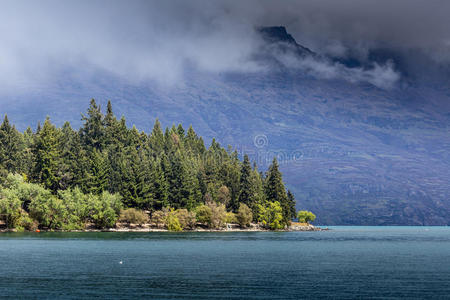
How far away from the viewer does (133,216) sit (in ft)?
598

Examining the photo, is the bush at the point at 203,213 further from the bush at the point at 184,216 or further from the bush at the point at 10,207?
the bush at the point at 10,207

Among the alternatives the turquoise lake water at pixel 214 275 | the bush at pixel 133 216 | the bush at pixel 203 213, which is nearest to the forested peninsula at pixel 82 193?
the bush at pixel 133 216

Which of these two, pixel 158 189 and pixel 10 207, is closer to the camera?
pixel 10 207

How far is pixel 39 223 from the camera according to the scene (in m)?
167

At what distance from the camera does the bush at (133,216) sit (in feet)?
593

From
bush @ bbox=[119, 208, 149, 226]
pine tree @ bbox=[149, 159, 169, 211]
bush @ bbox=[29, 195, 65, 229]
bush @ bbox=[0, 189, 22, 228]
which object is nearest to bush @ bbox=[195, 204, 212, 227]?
pine tree @ bbox=[149, 159, 169, 211]

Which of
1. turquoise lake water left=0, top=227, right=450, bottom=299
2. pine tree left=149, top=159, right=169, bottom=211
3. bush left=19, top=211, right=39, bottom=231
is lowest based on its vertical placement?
turquoise lake water left=0, top=227, right=450, bottom=299

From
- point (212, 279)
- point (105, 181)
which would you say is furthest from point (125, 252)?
point (105, 181)

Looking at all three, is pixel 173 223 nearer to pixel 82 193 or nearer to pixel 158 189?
pixel 158 189

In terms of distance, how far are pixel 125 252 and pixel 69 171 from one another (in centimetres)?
9817

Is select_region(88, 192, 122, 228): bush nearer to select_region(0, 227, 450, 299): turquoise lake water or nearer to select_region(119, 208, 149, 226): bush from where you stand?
select_region(119, 208, 149, 226): bush

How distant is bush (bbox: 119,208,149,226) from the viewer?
180875 millimetres

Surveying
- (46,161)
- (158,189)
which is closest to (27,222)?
(46,161)

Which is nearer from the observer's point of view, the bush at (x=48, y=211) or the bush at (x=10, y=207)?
the bush at (x=10, y=207)
